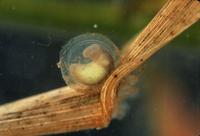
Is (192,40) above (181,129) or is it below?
above

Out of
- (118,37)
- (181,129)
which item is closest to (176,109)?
(181,129)

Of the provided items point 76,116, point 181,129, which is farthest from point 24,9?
point 181,129

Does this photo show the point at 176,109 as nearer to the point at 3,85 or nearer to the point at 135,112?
the point at 135,112
